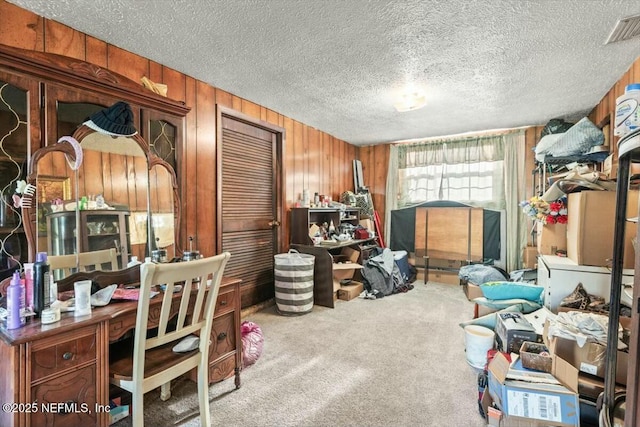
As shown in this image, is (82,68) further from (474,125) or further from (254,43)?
(474,125)

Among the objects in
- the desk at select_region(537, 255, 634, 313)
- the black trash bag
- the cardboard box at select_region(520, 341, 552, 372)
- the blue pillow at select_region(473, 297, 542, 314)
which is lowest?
the cardboard box at select_region(520, 341, 552, 372)

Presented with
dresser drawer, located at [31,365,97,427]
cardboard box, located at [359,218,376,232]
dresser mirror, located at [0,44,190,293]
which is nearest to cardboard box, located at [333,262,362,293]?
cardboard box, located at [359,218,376,232]

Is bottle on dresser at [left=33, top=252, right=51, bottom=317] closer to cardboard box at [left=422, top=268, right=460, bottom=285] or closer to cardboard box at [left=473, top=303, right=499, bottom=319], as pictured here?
cardboard box at [left=473, top=303, right=499, bottom=319]

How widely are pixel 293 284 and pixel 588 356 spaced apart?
2512mm

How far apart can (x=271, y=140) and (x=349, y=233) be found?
1.89 meters

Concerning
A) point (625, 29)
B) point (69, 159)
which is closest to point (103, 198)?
point (69, 159)

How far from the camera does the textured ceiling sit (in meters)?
1.78

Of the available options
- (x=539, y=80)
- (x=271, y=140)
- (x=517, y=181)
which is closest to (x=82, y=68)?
(x=271, y=140)

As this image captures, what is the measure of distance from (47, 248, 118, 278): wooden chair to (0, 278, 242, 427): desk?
419mm

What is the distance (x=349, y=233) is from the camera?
188 inches

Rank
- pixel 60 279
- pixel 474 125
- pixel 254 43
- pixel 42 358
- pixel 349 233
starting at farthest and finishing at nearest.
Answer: pixel 349 233 < pixel 474 125 < pixel 254 43 < pixel 60 279 < pixel 42 358

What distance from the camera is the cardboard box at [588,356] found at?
1.46 m

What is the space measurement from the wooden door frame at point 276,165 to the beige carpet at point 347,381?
1094mm

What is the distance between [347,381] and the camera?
2137mm
